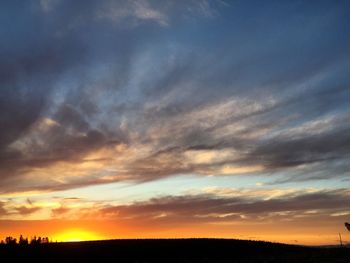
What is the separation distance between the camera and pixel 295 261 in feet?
233

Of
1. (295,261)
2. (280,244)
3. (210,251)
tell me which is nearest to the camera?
(295,261)

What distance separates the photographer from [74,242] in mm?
100000

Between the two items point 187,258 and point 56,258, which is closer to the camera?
point 56,258

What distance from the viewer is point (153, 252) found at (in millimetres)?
95688

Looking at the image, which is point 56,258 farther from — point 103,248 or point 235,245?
point 235,245

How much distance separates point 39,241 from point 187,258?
110 ft

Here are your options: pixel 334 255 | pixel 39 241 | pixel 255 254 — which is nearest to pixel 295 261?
pixel 334 255

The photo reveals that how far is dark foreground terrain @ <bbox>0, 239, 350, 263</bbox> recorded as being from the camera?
284ft

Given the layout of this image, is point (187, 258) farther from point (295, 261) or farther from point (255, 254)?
point (295, 261)

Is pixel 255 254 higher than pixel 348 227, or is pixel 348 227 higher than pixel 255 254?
pixel 348 227

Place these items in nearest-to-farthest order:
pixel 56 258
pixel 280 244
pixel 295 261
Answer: pixel 295 261 < pixel 56 258 < pixel 280 244

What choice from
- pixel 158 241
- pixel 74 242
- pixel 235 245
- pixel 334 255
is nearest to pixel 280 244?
pixel 235 245

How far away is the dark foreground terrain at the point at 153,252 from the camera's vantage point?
86.7m

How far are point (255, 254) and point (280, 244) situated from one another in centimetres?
1985
